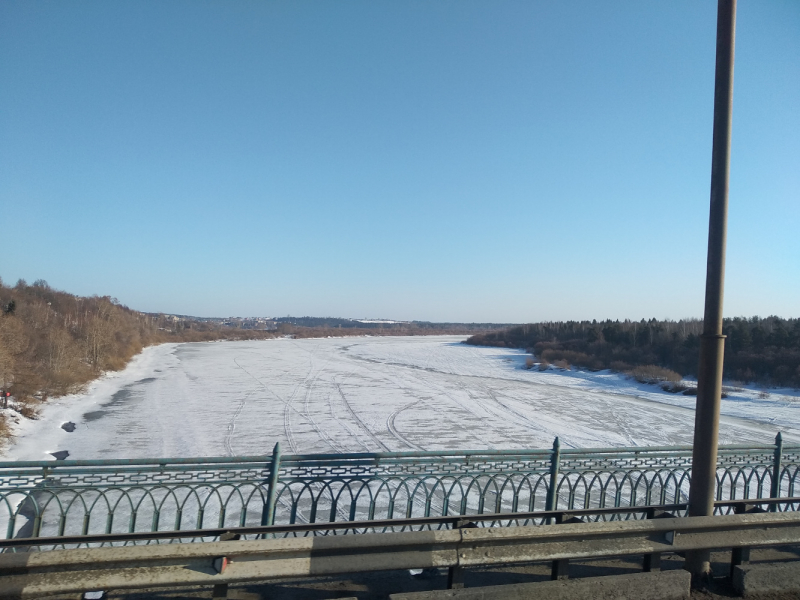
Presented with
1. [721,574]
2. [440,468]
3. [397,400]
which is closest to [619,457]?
[721,574]

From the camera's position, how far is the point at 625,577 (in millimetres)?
3449

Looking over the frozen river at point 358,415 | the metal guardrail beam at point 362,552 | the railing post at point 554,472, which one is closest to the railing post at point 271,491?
the metal guardrail beam at point 362,552

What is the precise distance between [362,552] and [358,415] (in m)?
15.2

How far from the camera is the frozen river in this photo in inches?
541

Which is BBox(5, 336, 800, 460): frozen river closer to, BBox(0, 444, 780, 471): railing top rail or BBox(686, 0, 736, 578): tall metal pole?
BBox(0, 444, 780, 471): railing top rail

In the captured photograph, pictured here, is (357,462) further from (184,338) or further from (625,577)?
(184,338)

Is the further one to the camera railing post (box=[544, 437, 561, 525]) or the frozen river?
the frozen river

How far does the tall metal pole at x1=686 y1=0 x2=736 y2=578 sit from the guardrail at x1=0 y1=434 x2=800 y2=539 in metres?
0.78

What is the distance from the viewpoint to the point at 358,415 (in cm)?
1805

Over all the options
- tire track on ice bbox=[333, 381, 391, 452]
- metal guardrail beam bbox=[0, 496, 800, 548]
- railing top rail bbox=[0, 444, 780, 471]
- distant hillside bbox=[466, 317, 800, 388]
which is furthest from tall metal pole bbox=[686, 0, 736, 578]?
distant hillside bbox=[466, 317, 800, 388]

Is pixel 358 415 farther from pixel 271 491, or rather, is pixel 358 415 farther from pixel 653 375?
pixel 653 375

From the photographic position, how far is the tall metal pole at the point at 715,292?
365 centimetres

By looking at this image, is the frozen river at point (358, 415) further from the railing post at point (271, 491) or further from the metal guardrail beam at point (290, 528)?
the metal guardrail beam at point (290, 528)

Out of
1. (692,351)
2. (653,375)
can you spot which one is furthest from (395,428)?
(692,351)
